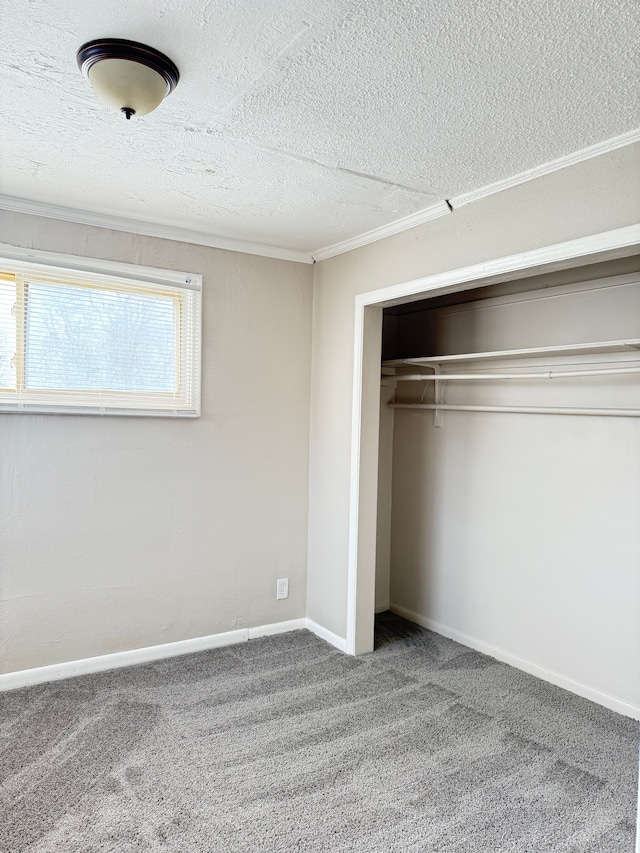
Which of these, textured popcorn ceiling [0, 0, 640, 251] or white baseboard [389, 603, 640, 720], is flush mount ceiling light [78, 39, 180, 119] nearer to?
textured popcorn ceiling [0, 0, 640, 251]

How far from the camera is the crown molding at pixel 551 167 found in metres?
2.09

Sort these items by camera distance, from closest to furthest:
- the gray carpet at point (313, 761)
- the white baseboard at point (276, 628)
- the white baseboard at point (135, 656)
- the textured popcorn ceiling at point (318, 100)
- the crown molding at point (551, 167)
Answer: the textured popcorn ceiling at point (318, 100) < the gray carpet at point (313, 761) < the crown molding at point (551, 167) < the white baseboard at point (135, 656) < the white baseboard at point (276, 628)

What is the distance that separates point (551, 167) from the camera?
7.64 ft

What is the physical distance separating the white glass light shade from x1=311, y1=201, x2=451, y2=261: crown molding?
4.83ft

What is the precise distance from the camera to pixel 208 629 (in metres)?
3.49

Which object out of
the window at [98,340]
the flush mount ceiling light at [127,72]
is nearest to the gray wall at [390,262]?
the window at [98,340]

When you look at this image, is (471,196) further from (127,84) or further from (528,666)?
(528,666)

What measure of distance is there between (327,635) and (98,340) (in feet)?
7.05

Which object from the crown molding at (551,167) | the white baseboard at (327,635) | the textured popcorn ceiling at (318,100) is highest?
the textured popcorn ceiling at (318,100)

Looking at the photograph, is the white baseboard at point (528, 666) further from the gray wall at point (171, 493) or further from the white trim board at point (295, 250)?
the white trim board at point (295, 250)

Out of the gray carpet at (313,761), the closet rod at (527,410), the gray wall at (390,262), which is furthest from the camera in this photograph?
the closet rod at (527,410)

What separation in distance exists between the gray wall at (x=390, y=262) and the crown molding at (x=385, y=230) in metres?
0.03

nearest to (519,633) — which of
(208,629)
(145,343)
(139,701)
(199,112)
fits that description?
(208,629)

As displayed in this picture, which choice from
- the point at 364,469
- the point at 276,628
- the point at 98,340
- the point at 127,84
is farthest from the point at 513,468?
the point at 127,84
